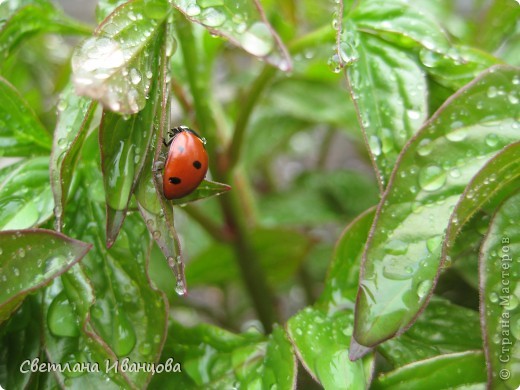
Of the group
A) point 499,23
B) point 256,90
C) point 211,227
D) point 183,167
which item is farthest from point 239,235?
point 499,23

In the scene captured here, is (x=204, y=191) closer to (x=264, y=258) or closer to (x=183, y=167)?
(x=183, y=167)

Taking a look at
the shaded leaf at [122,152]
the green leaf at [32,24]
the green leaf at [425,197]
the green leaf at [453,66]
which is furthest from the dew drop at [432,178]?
the green leaf at [32,24]

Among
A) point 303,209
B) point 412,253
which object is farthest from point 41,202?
point 303,209

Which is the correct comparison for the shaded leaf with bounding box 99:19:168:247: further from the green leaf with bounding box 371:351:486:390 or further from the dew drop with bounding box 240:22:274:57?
the green leaf with bounding box 371:351:486:390

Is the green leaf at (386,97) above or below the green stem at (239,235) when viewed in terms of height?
above

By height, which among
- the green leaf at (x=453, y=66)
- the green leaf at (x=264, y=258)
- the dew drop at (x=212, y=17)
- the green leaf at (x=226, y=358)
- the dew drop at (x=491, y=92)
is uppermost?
the dew drop at (x=212, y=17)

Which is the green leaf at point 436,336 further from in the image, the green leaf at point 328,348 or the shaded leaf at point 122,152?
the shaded leaf at point 122,152

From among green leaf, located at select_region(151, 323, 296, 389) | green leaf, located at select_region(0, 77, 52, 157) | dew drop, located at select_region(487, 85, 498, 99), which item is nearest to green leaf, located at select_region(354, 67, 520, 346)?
dew drop, located at select_region(487, 85, 498, 99)

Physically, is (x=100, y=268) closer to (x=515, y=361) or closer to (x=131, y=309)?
(x=131, y=309)
